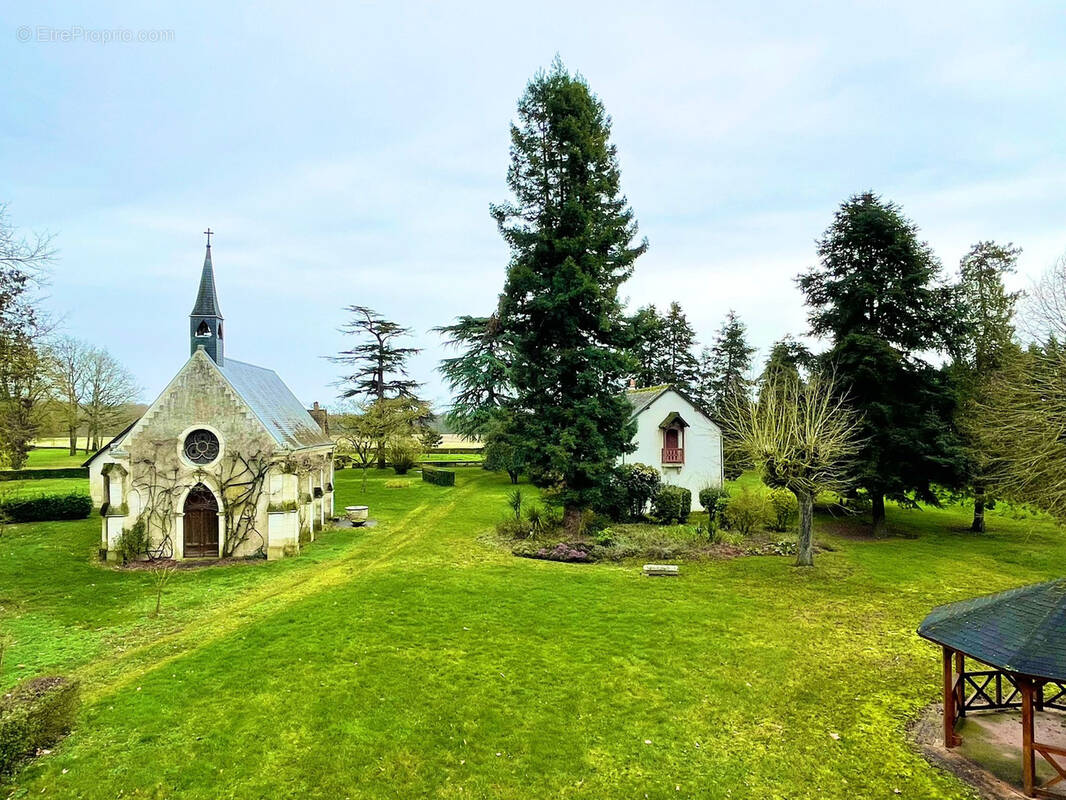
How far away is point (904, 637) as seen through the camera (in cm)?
1316

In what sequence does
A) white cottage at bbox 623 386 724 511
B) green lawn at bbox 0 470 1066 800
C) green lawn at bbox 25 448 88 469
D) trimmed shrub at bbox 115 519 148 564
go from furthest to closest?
1. green lawn at bbox 25 448 88 469
2. white cottage at bbox 623 386 724 511
3. trimmed shrub at bbox 115 519 148 564
4. green lawn at bbox 0 470 1066 800

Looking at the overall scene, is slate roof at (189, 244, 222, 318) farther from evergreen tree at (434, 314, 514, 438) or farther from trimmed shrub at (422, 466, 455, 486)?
trimmed shrub at (422, 466, 455, 486)

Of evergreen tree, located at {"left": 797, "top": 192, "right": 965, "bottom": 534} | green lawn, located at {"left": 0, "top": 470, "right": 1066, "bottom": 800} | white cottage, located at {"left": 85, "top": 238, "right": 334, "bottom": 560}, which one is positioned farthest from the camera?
evergreen tree, located at {"left": 797, "top": 192, "right": 965, "bottom": 534}

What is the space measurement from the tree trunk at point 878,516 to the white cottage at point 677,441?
304 inches

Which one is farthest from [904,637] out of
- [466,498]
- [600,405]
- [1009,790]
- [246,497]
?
[466,498]

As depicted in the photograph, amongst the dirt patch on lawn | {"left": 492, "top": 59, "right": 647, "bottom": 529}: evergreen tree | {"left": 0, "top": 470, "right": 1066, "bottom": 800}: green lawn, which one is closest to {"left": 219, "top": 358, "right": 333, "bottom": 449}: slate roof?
{"left": 0, "top": 470, "right": 1066, "bottom": 800}: green lawn

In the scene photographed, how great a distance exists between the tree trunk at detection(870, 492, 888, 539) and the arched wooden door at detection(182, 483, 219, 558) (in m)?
29.2

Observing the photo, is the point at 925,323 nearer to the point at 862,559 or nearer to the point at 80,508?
the point at 862,559

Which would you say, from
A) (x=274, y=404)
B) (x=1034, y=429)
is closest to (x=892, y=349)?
(x=1034, y=429)

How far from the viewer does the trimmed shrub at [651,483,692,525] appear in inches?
1038

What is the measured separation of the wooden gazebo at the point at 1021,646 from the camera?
709cm

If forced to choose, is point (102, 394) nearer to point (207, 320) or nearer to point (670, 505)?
point (207, 320)

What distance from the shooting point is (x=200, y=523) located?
2155 cm

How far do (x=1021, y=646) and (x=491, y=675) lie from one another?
8.78 meters
